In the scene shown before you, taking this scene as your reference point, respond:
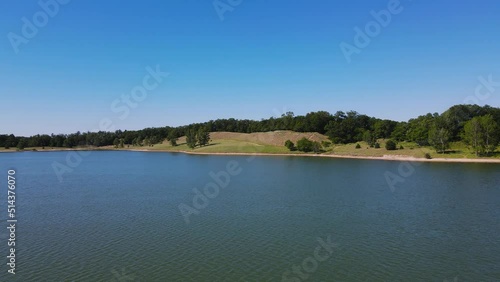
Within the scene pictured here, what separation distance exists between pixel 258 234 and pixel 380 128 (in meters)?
107

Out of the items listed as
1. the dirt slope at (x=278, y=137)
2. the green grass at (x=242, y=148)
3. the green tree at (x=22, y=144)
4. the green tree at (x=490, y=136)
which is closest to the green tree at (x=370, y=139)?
the dirt slope at (x=278, y=137)

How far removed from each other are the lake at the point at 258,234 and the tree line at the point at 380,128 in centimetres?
5077

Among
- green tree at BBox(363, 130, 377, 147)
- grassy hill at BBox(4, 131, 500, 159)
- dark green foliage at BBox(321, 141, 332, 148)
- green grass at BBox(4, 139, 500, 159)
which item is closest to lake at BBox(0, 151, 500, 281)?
green grass at BBox(4, 139, 500, 159)

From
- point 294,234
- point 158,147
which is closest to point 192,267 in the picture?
point 294,234

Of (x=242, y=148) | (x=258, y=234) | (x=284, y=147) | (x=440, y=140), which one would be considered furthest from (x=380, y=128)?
(x=258, y=234)

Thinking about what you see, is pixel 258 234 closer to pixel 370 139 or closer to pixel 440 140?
pixel 440 140

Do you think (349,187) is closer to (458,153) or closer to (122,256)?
(122,256)

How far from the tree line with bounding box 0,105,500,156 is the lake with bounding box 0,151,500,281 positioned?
5077 centimetres

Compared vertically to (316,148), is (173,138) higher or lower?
higher

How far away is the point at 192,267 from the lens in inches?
730

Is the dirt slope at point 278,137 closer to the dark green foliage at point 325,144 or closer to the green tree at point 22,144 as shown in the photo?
the dark green foliage at point 325,144

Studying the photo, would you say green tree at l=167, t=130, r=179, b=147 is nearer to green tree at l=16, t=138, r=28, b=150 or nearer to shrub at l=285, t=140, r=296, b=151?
shrub at l=285, t=140, r=296, b=151

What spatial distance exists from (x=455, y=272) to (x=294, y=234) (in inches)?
397

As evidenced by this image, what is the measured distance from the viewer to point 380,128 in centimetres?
11956
